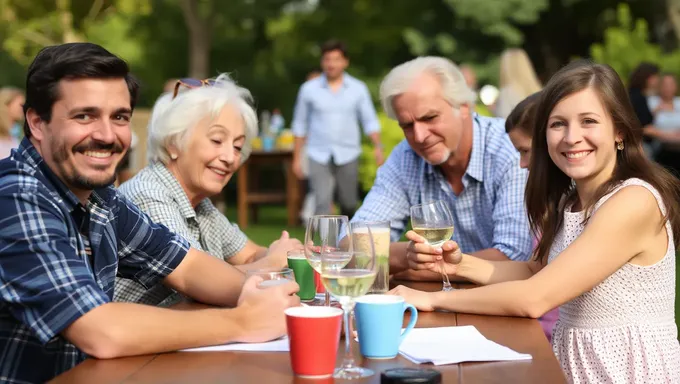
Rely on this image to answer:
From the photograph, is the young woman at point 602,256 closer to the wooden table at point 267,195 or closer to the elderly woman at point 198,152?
the elderly woman at point 198,152

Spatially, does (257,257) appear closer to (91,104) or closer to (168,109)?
(168,109)

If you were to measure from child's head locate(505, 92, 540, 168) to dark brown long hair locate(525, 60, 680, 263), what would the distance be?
0.82 metres

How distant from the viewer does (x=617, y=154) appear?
3.02 metres

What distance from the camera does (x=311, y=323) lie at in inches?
77.3

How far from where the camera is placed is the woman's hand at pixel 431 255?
3.19m

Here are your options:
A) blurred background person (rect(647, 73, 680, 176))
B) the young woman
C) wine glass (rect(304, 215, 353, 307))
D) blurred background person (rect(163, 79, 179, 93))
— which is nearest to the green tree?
blurred background person (rect(163, 79, 179, 93))

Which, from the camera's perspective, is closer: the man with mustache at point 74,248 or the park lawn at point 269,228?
the man with mustache at point 74,248

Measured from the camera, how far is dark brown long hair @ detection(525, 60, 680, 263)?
2.88 metres

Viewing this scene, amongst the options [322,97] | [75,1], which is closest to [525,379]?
[322,97]

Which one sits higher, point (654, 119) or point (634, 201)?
point (654, 119)

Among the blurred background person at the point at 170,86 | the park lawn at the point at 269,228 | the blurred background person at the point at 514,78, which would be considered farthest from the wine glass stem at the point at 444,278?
the blurred background person at the point at 514,78

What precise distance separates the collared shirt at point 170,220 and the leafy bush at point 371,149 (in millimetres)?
11542

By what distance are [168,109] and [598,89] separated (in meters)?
1.67

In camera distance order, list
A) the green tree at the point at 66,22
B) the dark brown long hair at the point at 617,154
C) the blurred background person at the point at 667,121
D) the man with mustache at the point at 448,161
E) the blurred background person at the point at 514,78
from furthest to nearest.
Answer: the green tree at the point at 66,22
the blurred background person at the point at 667,121
the blurred background person at the point at 514,78
the man with mustache at the point at 448,161
the dark brown long hair at the point at 617,154
